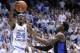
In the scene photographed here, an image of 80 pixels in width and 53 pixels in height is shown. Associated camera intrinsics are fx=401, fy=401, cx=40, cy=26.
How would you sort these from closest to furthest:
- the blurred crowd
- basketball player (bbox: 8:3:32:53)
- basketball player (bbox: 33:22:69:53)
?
basketball player (bbox: 33:22:69:53), basketball player (bbox: 8:3:32:53), the blurred crowd

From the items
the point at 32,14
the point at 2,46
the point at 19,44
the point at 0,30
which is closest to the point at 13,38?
the point at 19,44

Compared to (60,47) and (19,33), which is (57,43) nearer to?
(60,47)

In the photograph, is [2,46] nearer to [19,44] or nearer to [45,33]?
[45,33]

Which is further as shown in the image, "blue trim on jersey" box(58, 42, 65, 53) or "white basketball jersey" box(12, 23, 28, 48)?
"white basketball jersey" box(12, 23, 28, 48)

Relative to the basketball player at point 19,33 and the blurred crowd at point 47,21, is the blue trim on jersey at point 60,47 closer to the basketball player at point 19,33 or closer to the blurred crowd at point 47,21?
the basketball player at point 19,33

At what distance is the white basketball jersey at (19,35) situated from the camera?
26.3 feet

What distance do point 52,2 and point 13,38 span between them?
44.8 ft

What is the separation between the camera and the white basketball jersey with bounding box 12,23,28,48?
315 inches

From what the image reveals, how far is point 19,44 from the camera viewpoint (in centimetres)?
801

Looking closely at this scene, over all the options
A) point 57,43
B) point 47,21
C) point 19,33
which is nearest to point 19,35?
point 19,33

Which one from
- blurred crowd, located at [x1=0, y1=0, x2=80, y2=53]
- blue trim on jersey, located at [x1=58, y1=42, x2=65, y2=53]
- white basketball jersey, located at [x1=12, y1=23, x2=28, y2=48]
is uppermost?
blue trim on jersey, located at [x1=58, y1=42, x2=65, y2=53]

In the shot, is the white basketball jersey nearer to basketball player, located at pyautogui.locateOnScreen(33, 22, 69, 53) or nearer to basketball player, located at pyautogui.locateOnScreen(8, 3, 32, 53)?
basketball player, located at pyautogui.locateOnScreen(8, 3, 32, 53)

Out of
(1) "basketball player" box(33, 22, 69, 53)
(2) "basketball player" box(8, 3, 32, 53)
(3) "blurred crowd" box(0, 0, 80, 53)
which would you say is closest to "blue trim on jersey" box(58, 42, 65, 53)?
(1) "basketball player" box(33, 22, 69, 53)

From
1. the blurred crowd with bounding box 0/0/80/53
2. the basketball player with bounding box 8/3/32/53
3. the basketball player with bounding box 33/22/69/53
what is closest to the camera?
the basketball player with bounding box 33/22/69/53
